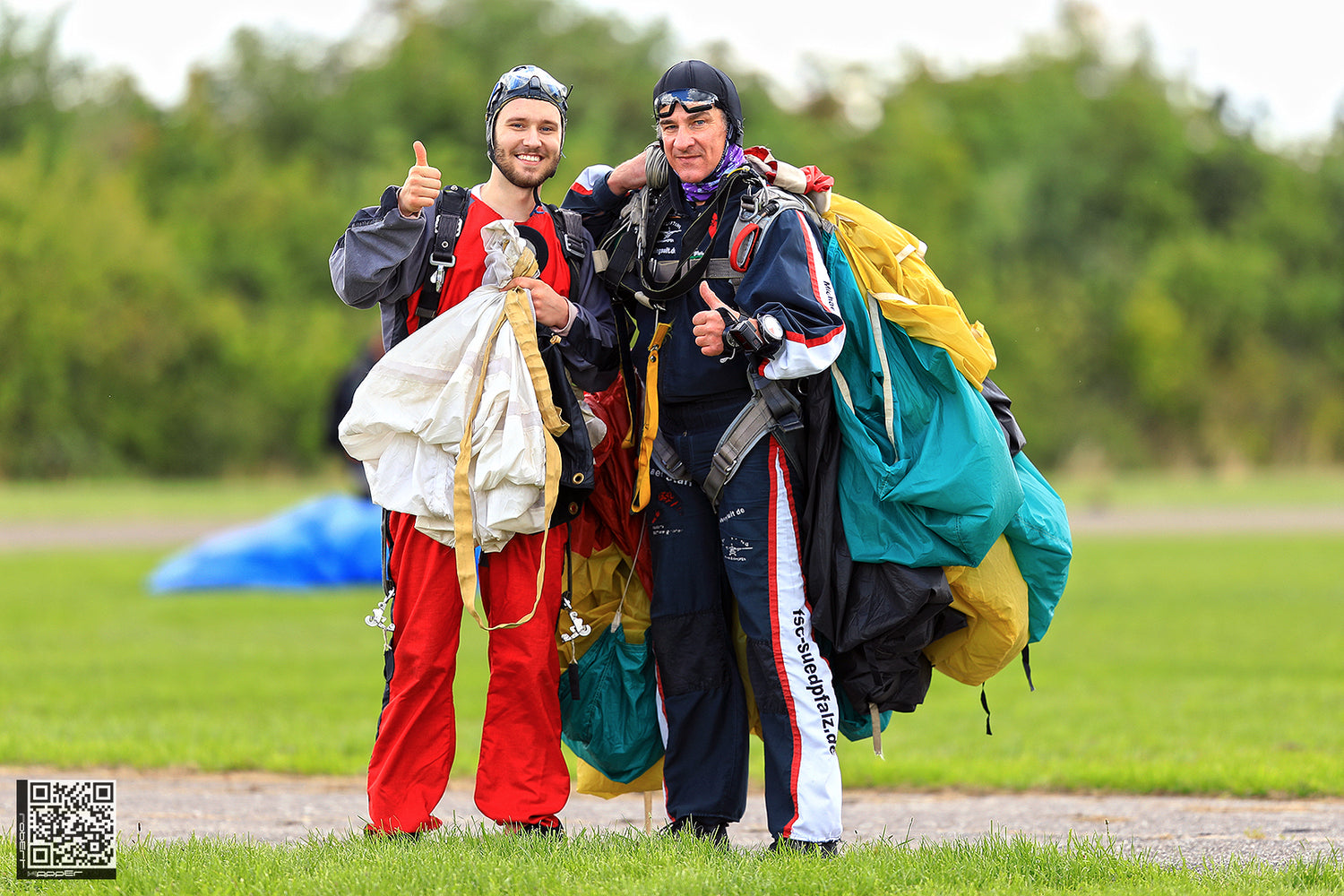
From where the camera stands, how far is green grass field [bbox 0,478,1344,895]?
3721 mm

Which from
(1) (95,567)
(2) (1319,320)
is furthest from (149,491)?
(2) (1319,320)

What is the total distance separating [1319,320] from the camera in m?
44.4

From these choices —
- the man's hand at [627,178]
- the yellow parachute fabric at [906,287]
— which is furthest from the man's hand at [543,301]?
the yellow parachute fabric at [906,287]

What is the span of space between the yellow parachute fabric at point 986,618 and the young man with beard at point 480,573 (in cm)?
123

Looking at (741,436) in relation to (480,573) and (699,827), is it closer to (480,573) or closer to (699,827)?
(480,573)

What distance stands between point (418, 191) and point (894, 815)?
10.3 feet

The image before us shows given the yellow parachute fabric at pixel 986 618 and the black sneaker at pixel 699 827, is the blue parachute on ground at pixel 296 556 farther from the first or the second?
the yellow parachute fabric at pixel 986 618

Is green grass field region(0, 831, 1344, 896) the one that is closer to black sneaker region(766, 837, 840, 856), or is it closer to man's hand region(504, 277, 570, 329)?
black sneaker region(766, 837, 840, 856)

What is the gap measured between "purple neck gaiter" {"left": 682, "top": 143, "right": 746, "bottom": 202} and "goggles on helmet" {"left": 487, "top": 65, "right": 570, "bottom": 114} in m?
0.47

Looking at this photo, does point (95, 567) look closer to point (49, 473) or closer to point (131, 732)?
point (131, 732)

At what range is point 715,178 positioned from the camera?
4438 mm

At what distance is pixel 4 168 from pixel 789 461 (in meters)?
35.7

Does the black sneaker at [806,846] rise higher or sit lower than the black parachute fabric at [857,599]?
lower

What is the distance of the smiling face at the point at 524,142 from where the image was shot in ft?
14.1
